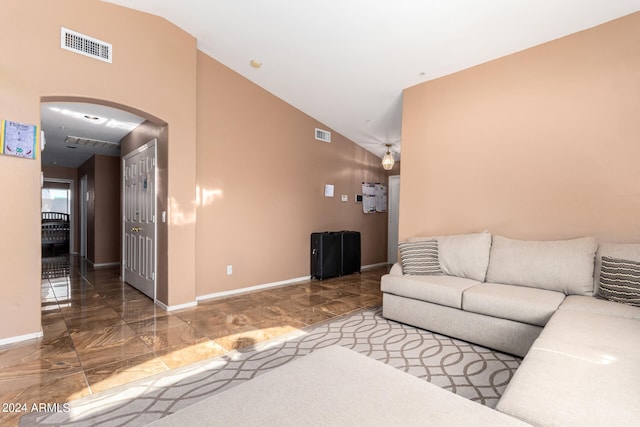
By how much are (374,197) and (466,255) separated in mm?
3539

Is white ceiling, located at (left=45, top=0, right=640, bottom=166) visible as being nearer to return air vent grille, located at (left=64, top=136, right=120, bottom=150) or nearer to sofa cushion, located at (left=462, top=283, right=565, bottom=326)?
sofa cushion, located at (left=462, top=283, right=565, bottom=326)

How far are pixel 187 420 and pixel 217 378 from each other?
141 centimetres

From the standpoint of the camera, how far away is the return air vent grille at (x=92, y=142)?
565 cm

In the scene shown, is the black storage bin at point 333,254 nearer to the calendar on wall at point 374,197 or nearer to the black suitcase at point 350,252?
the black suitcase at point 350,252

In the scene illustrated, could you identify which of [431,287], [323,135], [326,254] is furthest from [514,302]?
[323,135]

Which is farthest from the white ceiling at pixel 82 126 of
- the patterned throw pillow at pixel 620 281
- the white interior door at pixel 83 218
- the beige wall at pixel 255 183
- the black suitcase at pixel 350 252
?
the patterned throw pillow at pixel 620 281

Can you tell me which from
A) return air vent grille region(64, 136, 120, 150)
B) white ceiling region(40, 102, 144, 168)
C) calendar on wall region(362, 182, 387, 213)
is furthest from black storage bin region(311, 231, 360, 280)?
return air vent grille region(64, 136, 120, 150)

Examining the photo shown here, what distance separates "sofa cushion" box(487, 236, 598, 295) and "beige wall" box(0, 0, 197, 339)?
344 cm

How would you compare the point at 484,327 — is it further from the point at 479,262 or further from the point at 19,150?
the point at 19,150

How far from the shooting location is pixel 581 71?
2.93 m

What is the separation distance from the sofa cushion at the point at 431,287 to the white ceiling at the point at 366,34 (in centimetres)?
243

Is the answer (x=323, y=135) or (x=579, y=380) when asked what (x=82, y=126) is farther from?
(x=579, y=380)

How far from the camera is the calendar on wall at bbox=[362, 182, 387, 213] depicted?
6504mm

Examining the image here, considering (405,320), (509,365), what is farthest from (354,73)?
(509,365)
